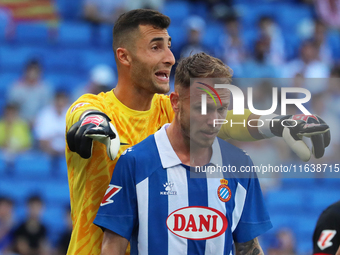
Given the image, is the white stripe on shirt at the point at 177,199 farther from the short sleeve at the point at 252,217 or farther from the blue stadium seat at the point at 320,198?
the blue stadium seat at the point at 320,198

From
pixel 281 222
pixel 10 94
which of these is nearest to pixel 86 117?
pixel 281 222

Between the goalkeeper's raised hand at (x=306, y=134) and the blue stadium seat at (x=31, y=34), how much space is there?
6633 millimetres

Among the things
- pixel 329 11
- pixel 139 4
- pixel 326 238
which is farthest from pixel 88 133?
pixel 329 11

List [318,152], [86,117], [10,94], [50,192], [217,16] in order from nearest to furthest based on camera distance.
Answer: [86,117], [318,152], [50,192], [10,94], [217,16]

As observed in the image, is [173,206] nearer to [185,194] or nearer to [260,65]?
[185,194]

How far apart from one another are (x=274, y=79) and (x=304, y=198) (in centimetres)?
159

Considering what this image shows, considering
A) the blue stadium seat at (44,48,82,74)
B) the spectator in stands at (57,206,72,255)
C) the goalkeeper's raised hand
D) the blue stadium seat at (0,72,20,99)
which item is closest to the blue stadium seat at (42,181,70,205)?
the spectator in stands at (57,206,72,255)

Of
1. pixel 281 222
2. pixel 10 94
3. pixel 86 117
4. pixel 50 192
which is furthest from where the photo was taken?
pixel 10 94

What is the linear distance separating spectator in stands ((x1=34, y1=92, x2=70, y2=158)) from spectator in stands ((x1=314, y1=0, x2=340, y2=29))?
179 inches

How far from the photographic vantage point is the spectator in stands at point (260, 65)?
22.6 feet

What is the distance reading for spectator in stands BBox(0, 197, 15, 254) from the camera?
19.0 feet

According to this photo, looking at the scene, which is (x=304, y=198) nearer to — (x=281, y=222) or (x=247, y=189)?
(x=281, y=222)

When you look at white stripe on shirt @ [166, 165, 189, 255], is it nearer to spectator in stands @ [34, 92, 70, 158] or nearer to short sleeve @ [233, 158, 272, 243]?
short sleeve @ [233, 158, 272, 243]

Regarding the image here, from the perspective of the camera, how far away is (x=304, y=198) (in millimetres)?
5914
